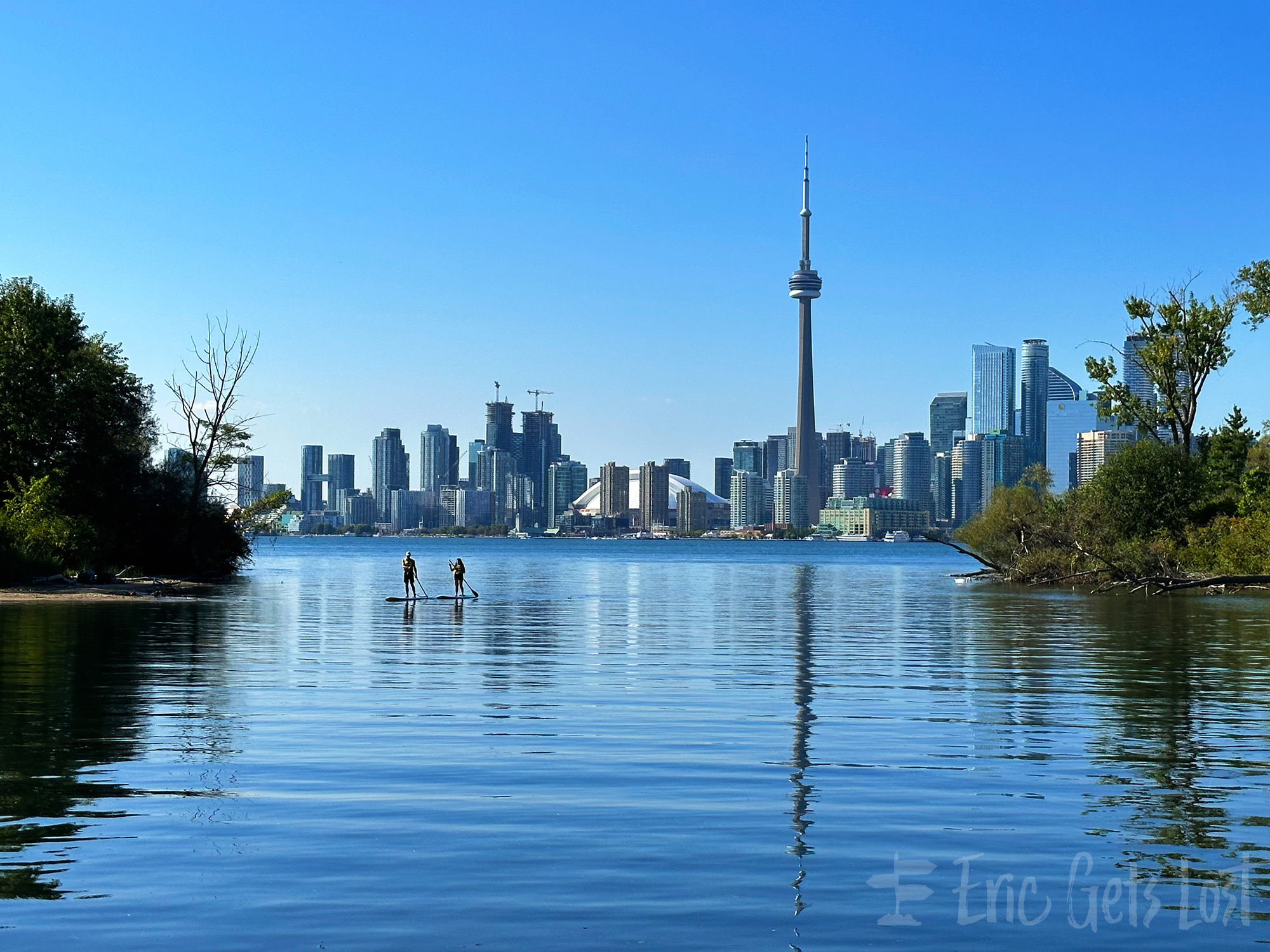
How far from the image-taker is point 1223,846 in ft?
43.0

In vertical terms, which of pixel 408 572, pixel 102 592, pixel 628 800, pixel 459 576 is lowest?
pixel 102 592

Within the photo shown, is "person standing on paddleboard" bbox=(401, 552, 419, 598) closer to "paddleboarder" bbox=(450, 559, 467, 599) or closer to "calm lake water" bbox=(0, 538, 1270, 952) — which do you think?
"paddleboarder" bbox=(450, 559, 467, 599)

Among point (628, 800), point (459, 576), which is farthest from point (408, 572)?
point (628, 800)

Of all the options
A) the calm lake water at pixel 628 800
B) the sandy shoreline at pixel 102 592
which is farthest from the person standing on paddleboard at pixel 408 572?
the calm lake water at pixel 628 800

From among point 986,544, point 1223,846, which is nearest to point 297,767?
point 1223,846

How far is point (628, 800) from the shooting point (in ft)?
50.9

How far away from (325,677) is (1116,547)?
65.8 meters

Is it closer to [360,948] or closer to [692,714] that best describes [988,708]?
[692,714]

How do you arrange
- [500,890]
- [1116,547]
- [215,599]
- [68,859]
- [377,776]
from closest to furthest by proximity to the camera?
[500,890] < [68,859] < [377,776] < [215,599] < [1116,547]

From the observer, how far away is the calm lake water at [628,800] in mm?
10609

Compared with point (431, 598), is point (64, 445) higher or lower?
higher

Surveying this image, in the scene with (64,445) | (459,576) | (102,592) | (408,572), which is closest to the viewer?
(102,592)

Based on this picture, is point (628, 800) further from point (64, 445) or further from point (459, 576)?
point (64, 445)

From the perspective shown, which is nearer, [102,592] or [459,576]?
[102,592]
